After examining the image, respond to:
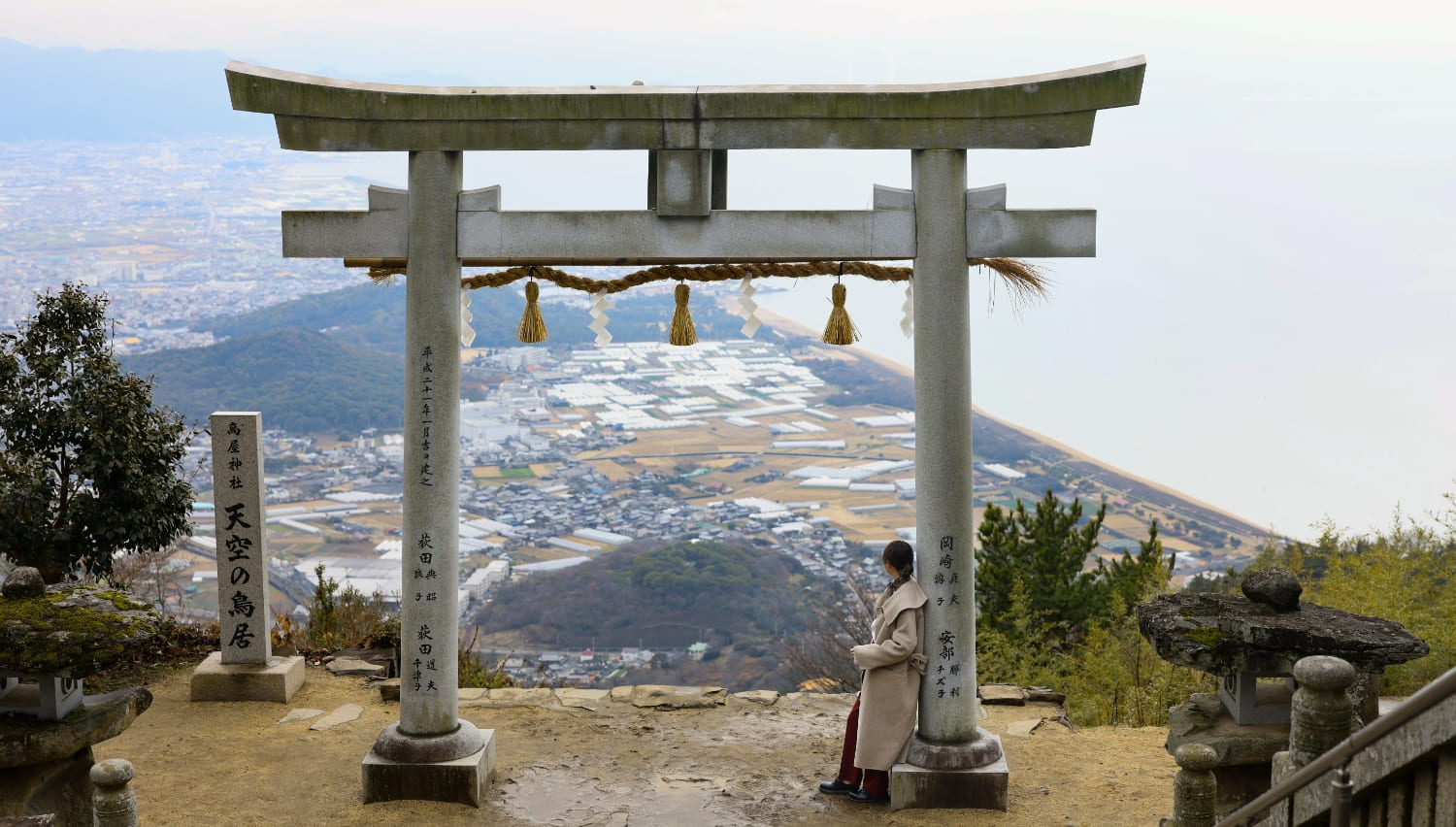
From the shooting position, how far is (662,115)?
21.4 feet

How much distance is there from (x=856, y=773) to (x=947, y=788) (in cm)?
57

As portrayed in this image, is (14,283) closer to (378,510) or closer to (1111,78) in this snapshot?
(378,510)

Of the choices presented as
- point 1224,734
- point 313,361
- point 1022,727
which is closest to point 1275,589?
point 1224,734

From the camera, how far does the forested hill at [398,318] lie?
3183 cm

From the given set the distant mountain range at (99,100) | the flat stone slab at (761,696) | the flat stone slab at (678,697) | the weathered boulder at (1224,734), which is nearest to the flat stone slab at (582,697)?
the flat stone slab at (678,697)

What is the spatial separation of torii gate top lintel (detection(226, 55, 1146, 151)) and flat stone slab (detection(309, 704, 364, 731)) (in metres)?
4.07

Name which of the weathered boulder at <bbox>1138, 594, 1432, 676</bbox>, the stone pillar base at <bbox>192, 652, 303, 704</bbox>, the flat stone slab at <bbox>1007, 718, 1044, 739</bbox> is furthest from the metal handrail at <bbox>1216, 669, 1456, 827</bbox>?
the stone pillar base at <bbox>192, 652, 303, 704</bbox>

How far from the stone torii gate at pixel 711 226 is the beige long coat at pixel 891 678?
76mm

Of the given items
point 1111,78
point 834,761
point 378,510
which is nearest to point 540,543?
point 378,510

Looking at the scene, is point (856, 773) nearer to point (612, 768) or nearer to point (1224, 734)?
point (612, 768)

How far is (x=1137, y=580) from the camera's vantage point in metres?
12.7

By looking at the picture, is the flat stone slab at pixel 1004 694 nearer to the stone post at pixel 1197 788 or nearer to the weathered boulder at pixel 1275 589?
the weathered boulder at pixel 1275 589

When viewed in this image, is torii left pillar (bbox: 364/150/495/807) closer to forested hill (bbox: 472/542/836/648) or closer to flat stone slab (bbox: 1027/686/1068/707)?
flat stone slab (bbox: 1027/686/1068/707)

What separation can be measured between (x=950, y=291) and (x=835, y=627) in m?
12.1
